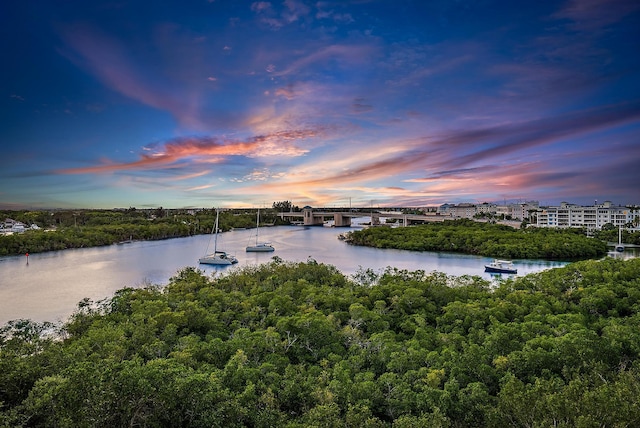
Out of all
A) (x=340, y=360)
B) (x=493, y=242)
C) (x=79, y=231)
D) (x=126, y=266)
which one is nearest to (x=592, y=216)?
(x=493, y=242)

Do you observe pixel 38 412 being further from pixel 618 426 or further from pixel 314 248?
pixel 314 248

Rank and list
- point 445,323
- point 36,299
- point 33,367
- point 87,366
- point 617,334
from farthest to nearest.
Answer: point 36,299, point 445,323, point 617,334, point 33,367, point 87,366

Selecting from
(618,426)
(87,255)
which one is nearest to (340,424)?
(618,426)

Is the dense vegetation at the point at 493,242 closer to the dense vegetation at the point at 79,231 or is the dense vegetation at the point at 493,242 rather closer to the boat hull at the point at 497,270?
the boat hull at the point at 497,270

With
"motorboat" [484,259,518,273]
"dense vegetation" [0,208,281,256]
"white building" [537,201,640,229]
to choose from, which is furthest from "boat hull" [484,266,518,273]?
"white building" [537,201,640,229]

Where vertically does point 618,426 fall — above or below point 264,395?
above

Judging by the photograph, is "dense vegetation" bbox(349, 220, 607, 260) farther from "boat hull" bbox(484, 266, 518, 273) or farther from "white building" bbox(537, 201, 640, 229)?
"white building" bbox(537, 201, 640, 229)
